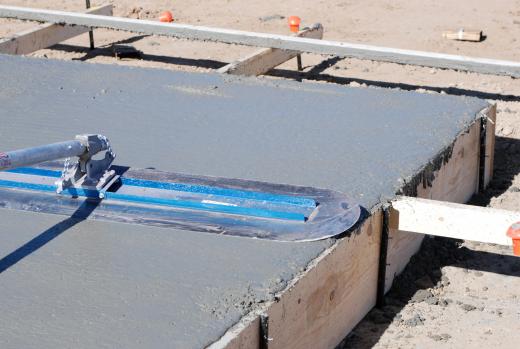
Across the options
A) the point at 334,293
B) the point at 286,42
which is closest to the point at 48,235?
the point at 334,293

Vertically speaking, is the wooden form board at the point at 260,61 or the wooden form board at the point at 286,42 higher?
the wooden form board at the point at 286,42

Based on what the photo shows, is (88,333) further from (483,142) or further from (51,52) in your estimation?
(51,52)

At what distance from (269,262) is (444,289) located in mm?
1060

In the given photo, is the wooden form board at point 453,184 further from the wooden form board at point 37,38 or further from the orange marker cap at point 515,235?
the wooden form board at point 37,38

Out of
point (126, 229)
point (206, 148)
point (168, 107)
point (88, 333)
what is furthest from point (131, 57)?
point (88, 333)

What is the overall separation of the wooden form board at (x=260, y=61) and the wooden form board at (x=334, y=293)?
189 centimetres

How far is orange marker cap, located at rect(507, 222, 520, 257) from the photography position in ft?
12.2

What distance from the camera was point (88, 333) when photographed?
301 cm

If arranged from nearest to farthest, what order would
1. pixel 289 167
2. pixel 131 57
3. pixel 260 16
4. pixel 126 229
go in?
pixel 126 229 → pixel 289 167 → pixel 131 57 → pixel 260 16

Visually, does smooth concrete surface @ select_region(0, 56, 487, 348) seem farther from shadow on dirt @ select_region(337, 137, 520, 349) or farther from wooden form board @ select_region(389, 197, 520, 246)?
shadow on dirt @ select_region(337, 137, 520, 349)

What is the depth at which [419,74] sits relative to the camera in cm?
730

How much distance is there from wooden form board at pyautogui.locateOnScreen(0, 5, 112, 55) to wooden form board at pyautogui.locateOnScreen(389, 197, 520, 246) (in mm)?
3736

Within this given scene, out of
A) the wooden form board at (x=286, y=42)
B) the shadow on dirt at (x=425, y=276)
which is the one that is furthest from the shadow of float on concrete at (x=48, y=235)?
the wooden form board at (x=286, y=42)

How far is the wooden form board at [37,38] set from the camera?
22.5 feet
